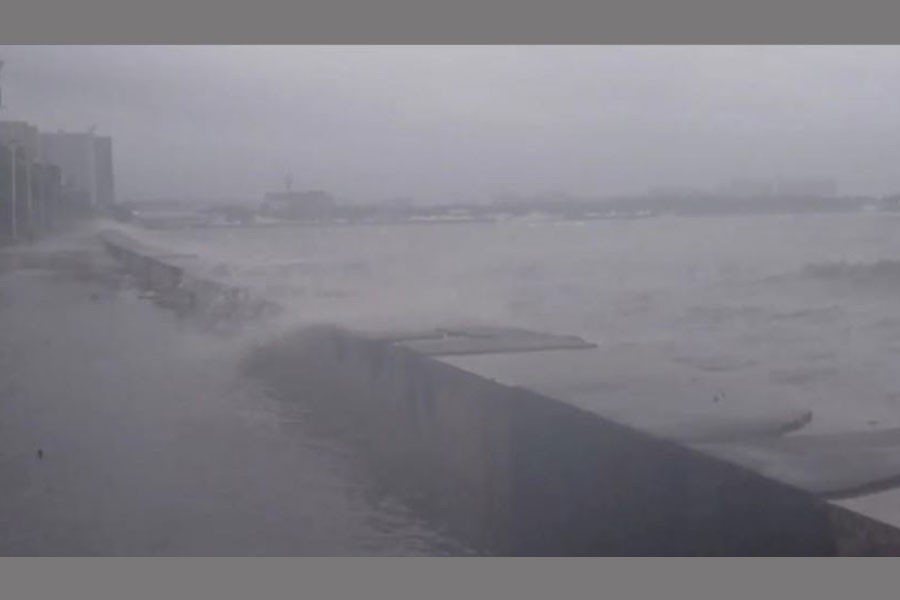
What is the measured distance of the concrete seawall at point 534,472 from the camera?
3.26 m

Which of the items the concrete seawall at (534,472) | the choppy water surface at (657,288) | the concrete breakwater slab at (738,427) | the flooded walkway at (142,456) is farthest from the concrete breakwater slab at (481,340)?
the flooded walkway at (142,456)

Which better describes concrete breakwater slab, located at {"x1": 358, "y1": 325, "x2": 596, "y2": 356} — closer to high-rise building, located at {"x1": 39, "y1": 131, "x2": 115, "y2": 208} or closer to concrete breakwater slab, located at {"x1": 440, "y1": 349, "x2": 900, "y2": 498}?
concrete breakwater slab, located at {"x1": 440, "y1": 349, "x2": 900, "y2": 498}

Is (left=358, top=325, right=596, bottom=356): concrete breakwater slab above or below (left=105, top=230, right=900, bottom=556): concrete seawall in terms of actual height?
above

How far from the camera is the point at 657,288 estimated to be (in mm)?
6074

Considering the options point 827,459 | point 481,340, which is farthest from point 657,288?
point 827,459

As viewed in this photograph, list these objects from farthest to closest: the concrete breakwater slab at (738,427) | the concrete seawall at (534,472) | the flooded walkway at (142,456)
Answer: the flooded walkway at (142,456) < the concrete breakwater slab at (738,427) < the concrete seawall at (534,472)

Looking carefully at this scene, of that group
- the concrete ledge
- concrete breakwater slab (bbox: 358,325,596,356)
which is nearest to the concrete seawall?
the concrete ledge

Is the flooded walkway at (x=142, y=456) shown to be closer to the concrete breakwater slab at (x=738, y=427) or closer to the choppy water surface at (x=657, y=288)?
the choppy water surface at (x=657, y=288)

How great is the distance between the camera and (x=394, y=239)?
5.23 metres

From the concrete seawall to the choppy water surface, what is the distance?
0.39 m

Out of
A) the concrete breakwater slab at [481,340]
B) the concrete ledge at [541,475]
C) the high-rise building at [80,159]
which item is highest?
the high-rise building at [80,159]

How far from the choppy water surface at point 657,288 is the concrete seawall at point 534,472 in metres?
0.39

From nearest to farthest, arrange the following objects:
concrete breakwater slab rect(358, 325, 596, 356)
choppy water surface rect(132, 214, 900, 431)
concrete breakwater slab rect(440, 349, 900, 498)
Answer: concrete breakwater slab rect(440, 349, 900, 498) < choppy water surface rect(132, 214, 900, 431) < concrete breakwater slab rect(358, 325, 596, 356)

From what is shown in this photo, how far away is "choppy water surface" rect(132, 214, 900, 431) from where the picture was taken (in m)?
5.06
